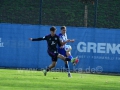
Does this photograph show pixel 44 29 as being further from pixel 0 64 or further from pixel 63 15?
pixel 63 15

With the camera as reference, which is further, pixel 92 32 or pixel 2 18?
pixel 2 18

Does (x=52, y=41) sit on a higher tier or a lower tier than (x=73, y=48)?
higher

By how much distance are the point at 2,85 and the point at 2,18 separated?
17608 millimetres

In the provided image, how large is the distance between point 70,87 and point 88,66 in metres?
10.7

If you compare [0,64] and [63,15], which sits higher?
[63,15]

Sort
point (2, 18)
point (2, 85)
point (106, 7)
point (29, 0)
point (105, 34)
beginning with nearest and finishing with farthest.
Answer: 1. point (2, 85)
2. point (105, 34)
3. point (2, 18)
4. point (106, 7)
5. point (29, 0)

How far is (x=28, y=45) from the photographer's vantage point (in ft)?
81.3

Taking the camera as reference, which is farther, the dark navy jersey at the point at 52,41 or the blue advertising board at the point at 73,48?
the blue advertising board at the point at 73,48

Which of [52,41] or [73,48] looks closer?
[52,41]

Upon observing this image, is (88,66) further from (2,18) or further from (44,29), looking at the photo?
(2,18)

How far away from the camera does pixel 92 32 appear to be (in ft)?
79.7

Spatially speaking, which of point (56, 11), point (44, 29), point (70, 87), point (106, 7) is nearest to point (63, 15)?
point (56, 11)

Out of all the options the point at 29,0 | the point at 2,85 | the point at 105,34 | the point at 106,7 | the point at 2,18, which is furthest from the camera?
the point at 29,0

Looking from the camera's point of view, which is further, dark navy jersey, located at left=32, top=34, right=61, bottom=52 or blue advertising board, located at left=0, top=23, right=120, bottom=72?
blue advertising board, located at left=0, top=23, right=120, bottom=72
